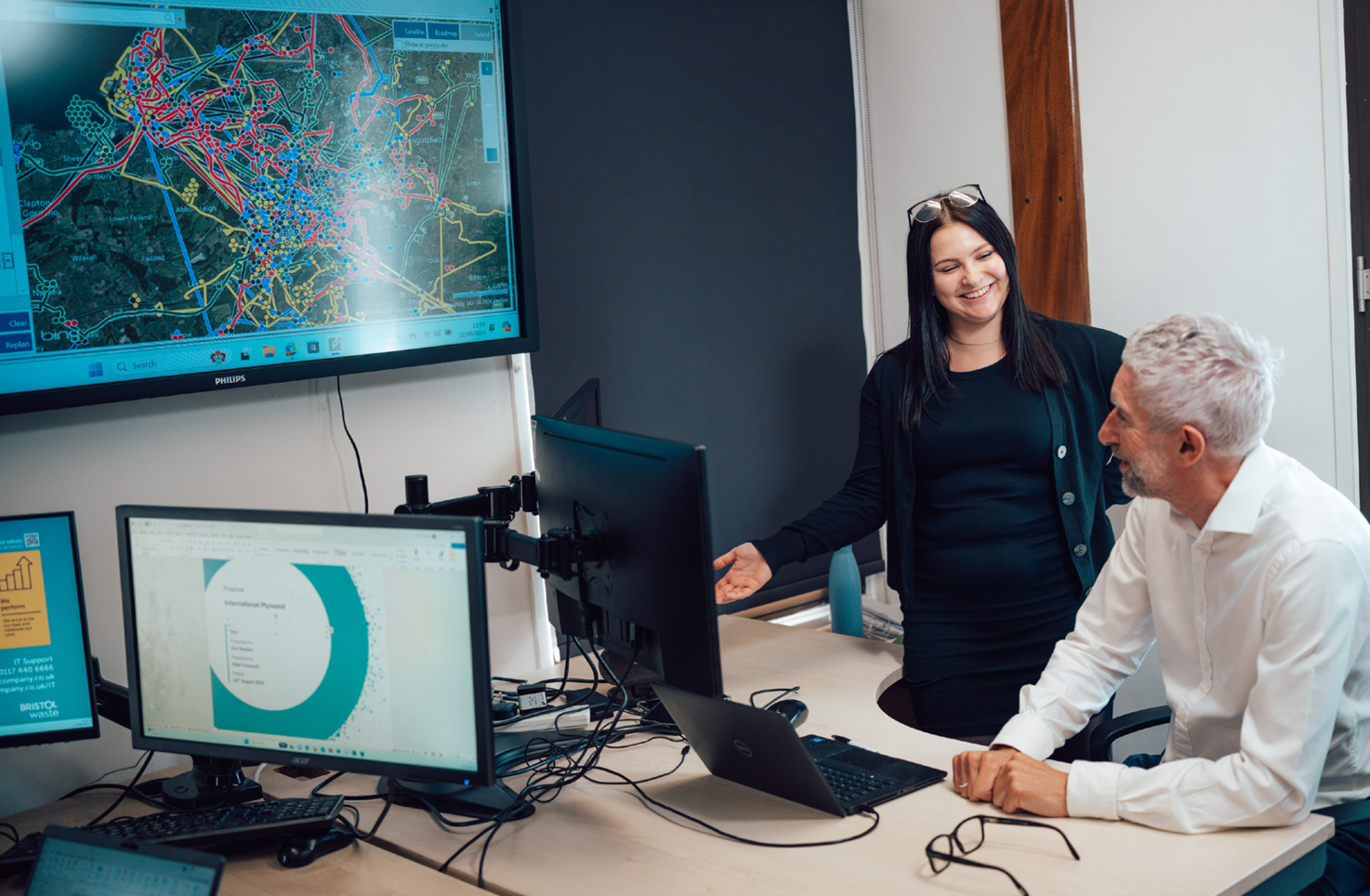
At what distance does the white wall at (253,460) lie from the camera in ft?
6.48

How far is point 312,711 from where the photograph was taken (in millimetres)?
1551

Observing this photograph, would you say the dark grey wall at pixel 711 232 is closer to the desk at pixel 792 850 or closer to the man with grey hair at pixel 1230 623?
the desk at pixel 792 850

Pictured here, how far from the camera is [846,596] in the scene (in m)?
2.61

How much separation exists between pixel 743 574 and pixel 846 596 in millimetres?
451

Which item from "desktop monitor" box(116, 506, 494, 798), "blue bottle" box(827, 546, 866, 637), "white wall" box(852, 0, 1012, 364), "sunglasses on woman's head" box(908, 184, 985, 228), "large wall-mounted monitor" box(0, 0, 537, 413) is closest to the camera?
"desktop monitor" box(116, 506, 494, 798)

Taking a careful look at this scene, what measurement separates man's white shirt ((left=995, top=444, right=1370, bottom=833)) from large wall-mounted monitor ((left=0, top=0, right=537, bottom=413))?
1.40m

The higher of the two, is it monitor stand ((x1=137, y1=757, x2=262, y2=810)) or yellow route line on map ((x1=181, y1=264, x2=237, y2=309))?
yellow route line on map ((x1=181, y1=264, x2=237, y2=309))

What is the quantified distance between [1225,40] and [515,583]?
215 cm

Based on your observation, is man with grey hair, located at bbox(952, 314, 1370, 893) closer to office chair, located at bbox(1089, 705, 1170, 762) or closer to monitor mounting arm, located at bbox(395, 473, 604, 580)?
office chair, located at bbox(1089, 705, 1170, 762)

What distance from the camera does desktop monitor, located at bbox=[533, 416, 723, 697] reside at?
147 centimetres

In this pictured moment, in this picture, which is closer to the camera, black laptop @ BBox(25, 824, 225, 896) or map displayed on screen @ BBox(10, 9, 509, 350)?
black laptop @ BBox(25, 824, 225, 896)

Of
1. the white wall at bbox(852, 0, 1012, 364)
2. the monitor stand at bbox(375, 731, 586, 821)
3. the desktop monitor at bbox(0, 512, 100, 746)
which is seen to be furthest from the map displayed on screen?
the white wall at bbox(852, 0, 1012, 364)

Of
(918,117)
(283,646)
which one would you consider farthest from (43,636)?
(918,117)

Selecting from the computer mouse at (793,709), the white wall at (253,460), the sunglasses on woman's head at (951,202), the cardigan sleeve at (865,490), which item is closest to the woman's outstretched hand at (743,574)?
the cardigan sleeve at (865,490)
